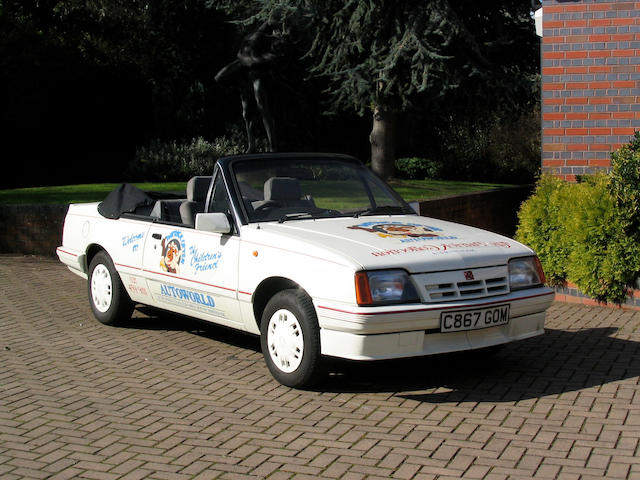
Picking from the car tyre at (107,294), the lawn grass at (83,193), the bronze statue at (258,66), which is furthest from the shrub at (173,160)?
the car tyre at (107,294)

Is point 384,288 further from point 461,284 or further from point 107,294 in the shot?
point 107,294

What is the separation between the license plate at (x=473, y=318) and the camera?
231 inches

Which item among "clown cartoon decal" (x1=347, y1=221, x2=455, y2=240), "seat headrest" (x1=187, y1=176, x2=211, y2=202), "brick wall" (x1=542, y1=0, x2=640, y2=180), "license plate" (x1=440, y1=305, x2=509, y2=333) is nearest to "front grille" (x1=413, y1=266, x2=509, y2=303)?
"license plate" (x1=440, y1=305, x2=509, y2=333)

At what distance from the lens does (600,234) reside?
909 cm

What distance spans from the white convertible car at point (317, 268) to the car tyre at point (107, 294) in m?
0.02

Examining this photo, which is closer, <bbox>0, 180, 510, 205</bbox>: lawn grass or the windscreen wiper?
the windscreen wiper

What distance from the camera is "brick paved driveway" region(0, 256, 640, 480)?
15.8ft

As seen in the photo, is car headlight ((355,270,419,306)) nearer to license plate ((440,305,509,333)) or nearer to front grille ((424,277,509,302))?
front grille ((424,277,509,302))

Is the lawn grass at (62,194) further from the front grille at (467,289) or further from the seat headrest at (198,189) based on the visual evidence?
the front grille at (467,289)

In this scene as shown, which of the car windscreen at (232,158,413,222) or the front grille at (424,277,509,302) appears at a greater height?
the car windscreen at (232,158,413,222)

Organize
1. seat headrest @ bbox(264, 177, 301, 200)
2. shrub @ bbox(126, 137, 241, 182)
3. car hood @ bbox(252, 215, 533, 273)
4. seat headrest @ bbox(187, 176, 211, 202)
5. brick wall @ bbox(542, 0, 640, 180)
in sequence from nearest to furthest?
1. car hood @ bbox(252, 215, 533, 273)
2. seat headrest @ bbox(264, 177, 301, 200)
3. seat headrest @ bbox(187, 176, 211, 202)
4. brick wall @ bbox(542, 0, 640, 180)
5. shrub @ bbox(126, 137, 241, 182)

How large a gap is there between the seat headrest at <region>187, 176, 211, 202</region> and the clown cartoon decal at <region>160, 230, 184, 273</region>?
47 cm

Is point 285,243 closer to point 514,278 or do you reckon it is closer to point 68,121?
point 514,278

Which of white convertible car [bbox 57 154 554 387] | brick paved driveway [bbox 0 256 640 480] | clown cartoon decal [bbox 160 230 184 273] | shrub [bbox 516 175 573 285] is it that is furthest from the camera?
shrub [bbox 516 175 573 285]
